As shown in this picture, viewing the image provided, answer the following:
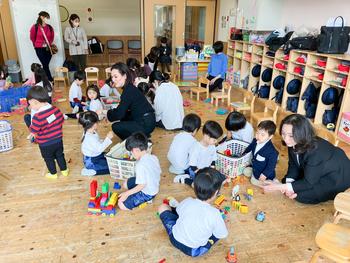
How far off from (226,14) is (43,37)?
15.5 ft

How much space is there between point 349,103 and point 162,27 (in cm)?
586

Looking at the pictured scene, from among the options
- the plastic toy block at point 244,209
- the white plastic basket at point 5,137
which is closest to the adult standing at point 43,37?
the white plastic basket at point 5,137

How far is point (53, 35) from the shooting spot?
6789 mm

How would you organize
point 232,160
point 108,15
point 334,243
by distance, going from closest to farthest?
point 334,243
point 232,160
point 108,15

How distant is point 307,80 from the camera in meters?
4.58

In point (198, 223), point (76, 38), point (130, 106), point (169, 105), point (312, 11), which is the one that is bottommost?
point (198, 223)

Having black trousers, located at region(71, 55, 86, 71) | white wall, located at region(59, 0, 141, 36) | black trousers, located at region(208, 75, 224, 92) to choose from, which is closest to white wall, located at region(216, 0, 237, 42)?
black trousers, located at region(208, 75, 224, 92)

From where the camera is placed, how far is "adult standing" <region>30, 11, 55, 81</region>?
6465mm

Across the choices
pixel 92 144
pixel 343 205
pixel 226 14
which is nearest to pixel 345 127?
pixel 343 205

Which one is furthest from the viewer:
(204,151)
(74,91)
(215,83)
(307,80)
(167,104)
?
(215,83)

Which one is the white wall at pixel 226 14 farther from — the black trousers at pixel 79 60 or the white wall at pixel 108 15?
the black trousers at pixel 79 60

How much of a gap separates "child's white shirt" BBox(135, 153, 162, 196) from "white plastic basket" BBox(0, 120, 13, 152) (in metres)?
2.01

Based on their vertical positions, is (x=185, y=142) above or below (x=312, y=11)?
below

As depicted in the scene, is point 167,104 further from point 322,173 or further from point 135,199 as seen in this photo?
point 322,173
